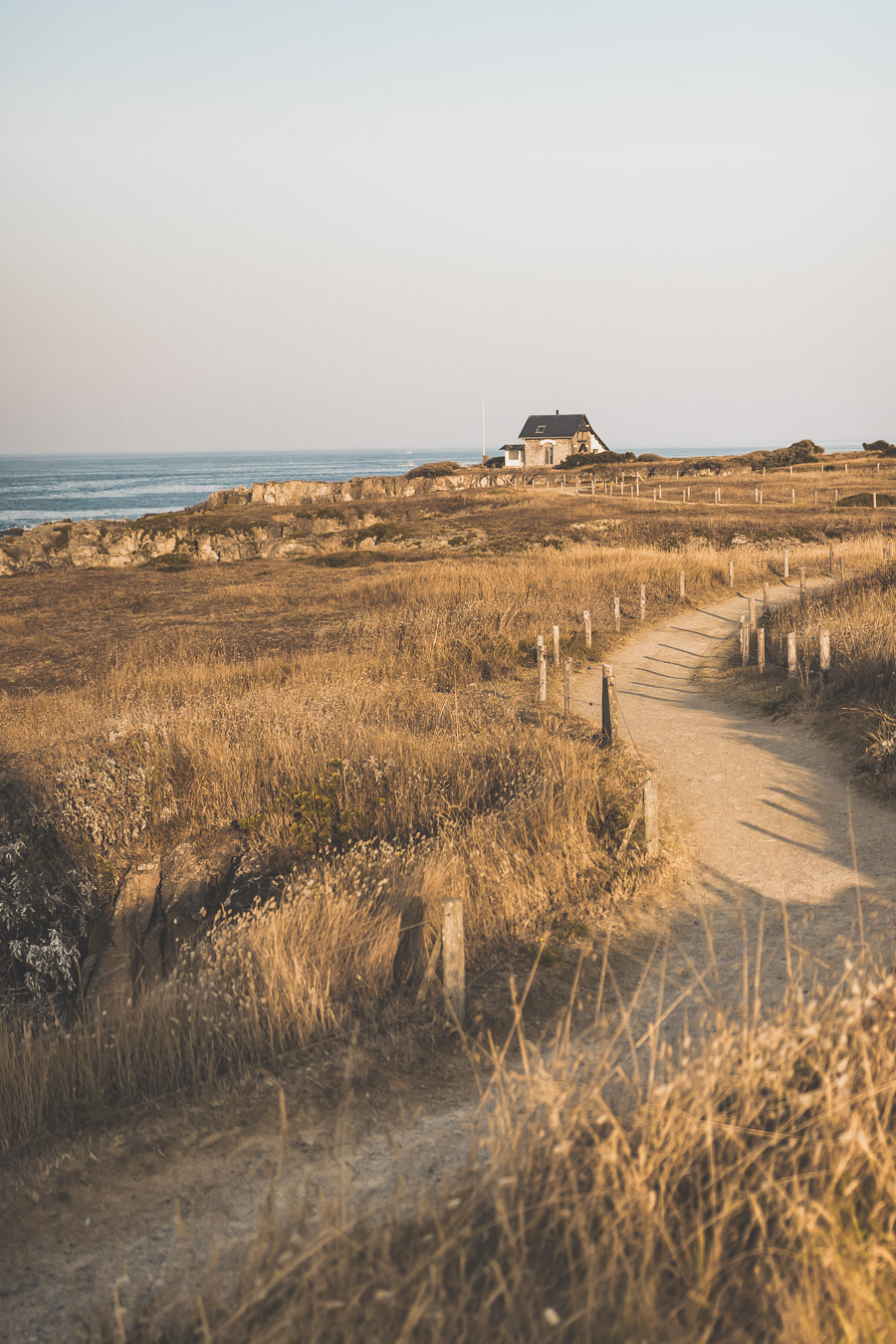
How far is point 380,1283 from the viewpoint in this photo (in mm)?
3277

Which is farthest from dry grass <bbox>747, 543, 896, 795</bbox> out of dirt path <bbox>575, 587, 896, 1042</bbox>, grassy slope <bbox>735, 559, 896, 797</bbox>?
dirt path <bbox>575, 587, 896, 1042</bbox>

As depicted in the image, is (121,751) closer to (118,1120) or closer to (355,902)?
(355,902)

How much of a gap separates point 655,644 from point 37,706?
12421 millimetres

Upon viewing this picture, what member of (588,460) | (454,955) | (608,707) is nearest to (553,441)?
(588,460)

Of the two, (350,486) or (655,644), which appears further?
(350,486)

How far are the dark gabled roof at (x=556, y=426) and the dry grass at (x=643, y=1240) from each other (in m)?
98.2

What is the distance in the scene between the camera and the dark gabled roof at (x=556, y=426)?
9819 cm

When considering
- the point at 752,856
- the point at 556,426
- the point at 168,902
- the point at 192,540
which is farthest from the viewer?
the point at 556,426

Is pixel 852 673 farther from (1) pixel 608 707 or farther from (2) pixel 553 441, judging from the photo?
(2) pixel 553 441

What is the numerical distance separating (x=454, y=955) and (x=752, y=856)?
4052 millimetres

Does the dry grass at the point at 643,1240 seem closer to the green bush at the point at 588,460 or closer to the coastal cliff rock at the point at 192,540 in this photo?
the coastal cliff rock at the point at 192,540

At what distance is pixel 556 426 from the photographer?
99.5 m

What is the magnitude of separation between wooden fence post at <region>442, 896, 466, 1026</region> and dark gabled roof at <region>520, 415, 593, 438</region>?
3791 inches

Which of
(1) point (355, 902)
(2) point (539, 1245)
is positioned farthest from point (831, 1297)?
(1) point (355, 902)
